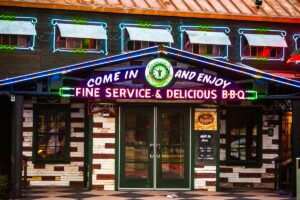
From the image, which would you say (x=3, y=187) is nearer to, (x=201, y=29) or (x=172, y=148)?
(x=172, y=148)

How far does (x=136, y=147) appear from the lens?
53.8 ft

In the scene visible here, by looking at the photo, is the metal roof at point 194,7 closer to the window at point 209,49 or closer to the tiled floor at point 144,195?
the window at point 209,49

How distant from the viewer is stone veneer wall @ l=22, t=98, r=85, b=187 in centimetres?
1741

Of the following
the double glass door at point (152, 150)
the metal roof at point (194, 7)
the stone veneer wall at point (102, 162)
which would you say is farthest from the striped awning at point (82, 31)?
the stone veneer wall at point (102, 162)

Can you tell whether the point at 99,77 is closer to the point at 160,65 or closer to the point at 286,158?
the point at 160,65

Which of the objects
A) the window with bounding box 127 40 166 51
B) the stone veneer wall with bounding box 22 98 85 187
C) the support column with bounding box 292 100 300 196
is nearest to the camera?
the support column with bounding box 292 100 300 196

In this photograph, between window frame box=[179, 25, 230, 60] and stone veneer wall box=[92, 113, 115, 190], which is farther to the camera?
window frame box=[179, 25, 230, 60]

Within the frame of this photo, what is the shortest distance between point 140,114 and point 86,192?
2.50 metres

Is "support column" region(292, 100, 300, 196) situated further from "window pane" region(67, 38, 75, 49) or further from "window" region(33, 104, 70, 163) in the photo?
"window pane" region(67, 38, 75, 49)

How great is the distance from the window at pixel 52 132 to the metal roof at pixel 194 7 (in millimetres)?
3013

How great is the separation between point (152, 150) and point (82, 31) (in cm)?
423

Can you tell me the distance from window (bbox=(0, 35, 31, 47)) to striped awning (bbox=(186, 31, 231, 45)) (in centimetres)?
482

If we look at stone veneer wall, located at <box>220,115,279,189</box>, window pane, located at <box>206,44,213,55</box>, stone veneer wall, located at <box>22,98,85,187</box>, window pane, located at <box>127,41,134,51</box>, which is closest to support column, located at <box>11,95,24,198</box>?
stone veneer wall, located at <box>22,98,85,187</box>

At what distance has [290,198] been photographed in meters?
15.4
